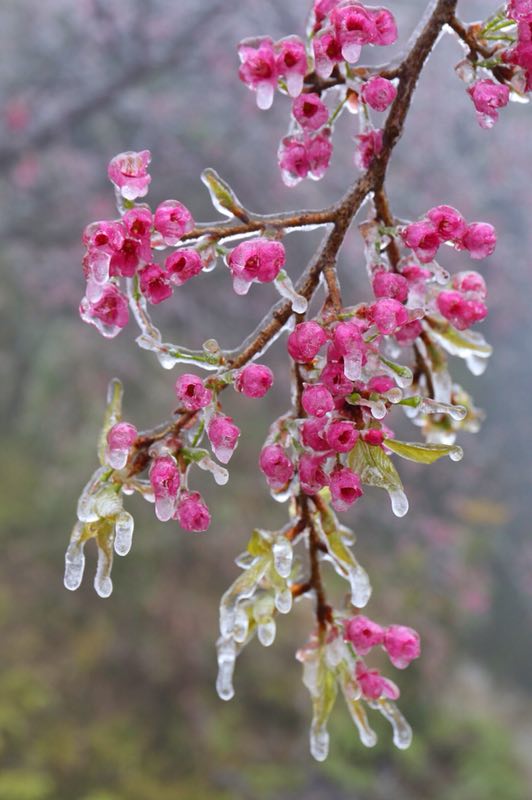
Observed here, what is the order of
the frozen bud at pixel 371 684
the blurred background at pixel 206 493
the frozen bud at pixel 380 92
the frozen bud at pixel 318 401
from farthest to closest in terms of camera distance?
the blurred background at pixel 206 493 → the frozen bud at pixel 371 684 → the frozen bud at pixel 380 92 → the frozen bud at pixel 318 401

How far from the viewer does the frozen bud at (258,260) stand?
0.74 metres

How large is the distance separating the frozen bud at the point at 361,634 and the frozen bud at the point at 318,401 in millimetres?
317

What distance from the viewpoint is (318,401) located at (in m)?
0.69

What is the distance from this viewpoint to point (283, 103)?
16.5 ft

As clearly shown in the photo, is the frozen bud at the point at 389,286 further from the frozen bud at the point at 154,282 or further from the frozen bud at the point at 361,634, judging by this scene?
the frozen bud at the point at 361,634

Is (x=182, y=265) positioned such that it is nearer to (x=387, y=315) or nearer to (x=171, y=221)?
(x=171, y=221)

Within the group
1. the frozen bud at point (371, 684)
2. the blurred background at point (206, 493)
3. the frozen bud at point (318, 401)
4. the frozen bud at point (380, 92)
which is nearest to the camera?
the frozen bud at point (318, 401)

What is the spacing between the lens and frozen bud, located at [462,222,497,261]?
83 centimetres

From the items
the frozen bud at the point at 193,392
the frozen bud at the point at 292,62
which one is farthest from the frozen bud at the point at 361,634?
the frozen bud at the point at 292,62

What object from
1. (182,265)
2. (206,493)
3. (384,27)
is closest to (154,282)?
(182,265)

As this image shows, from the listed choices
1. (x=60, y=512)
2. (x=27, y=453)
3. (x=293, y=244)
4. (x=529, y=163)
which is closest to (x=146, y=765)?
(x=60, y=512)

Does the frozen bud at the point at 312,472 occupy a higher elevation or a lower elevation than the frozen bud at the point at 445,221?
lower

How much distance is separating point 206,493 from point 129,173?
4.36 m

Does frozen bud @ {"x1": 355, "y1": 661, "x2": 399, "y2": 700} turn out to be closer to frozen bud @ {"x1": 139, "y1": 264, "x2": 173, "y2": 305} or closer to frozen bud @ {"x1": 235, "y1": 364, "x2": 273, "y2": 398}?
frozen bud @ {"x1": 235, "y1": 364, "x2": 273, "y2": 398}
